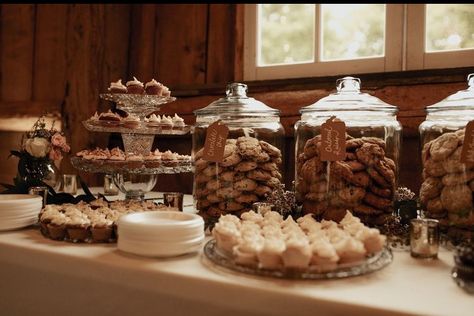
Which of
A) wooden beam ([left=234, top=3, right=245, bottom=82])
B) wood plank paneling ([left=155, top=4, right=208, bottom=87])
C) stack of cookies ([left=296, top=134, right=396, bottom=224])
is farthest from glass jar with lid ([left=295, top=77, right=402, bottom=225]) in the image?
wood plank paneling ([left=155, top=4, right=208, bottom=87])

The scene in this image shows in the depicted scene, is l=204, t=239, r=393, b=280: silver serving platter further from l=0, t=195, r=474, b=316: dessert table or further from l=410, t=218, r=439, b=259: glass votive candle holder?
l=410, t=218, r=439, b=259: glass votive candle holder

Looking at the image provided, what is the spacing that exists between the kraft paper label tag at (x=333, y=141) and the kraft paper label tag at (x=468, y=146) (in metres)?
0.26

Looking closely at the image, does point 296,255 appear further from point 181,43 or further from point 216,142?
point 181,43

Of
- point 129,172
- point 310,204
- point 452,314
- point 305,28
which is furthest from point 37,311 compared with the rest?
point 305,28

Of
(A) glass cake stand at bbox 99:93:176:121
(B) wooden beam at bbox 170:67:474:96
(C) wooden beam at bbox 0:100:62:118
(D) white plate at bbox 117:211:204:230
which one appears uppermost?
(B) wooden beam at bbox 170:67:474:96

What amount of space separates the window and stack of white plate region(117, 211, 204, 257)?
151 centimetres

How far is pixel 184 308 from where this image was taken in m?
0.78

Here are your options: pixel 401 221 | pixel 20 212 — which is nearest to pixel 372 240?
pixel 401 221

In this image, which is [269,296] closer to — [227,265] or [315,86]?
[227,265]

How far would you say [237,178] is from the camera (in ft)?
3.98

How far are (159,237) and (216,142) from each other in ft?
1.38

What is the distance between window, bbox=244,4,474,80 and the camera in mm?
1927

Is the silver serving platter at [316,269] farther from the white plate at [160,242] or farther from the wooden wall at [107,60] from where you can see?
the wooden wall at [107,60]

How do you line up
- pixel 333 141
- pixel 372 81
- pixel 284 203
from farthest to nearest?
pixel 372 81 → pixel 284 203 → pixel 333 141
